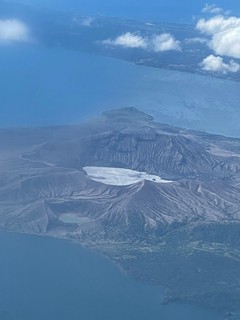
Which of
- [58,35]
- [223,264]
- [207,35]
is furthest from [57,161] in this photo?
[207,35]

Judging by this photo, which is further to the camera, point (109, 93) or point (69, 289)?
point (109, 93)

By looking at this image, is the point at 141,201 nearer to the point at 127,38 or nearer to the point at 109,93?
→ the point at 109,93

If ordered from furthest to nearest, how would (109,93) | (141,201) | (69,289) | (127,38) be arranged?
(127,38) < (109,93) < (141,201) < (69,289)

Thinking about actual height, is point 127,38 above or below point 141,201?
above

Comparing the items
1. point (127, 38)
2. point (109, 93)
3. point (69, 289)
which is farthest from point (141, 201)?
point (127, 38)

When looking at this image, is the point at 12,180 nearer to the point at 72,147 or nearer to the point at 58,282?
the point at 72,147

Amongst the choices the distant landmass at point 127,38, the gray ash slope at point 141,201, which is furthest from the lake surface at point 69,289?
the distant landmass at point 127,38

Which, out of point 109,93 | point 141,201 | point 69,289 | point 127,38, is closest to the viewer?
point 69,289
